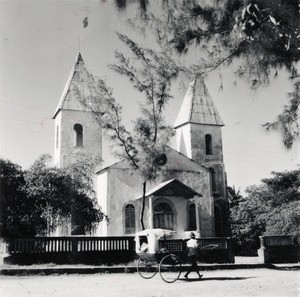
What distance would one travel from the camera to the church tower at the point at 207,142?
3328cm

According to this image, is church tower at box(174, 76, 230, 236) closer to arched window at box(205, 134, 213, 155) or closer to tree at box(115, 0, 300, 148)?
arched window at box(205, 134, 213, 155)

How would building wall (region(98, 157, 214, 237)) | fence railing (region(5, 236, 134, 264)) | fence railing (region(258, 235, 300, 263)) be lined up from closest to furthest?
fence railing (region(5, 236, 134, 264)) < fence railing (region(258, 235, 300, 263)) < building wall (region(98, 157, 214, 237))

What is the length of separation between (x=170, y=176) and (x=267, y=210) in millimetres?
7461

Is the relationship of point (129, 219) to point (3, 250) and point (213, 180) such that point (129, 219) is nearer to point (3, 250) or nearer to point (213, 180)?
point (213, 180)

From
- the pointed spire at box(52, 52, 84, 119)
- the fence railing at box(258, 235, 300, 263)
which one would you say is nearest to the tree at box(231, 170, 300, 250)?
the fence railing at box(258, 235, 300, 263)

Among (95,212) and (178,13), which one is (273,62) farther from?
(95,212)

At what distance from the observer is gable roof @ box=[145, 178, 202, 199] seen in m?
28.1

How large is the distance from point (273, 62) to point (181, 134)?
1130 inches

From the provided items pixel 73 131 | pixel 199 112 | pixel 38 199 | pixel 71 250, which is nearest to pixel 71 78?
pixel 73 131

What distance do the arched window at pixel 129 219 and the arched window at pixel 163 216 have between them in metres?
1.56

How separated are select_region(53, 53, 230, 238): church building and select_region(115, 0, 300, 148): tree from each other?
1722 cm

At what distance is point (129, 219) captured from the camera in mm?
28438

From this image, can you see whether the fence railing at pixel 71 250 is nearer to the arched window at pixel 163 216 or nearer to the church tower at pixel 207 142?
the arched window at pixel 163 216

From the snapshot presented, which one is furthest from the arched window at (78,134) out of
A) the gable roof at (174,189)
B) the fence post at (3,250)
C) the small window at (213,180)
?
the fence post at (3,250)
